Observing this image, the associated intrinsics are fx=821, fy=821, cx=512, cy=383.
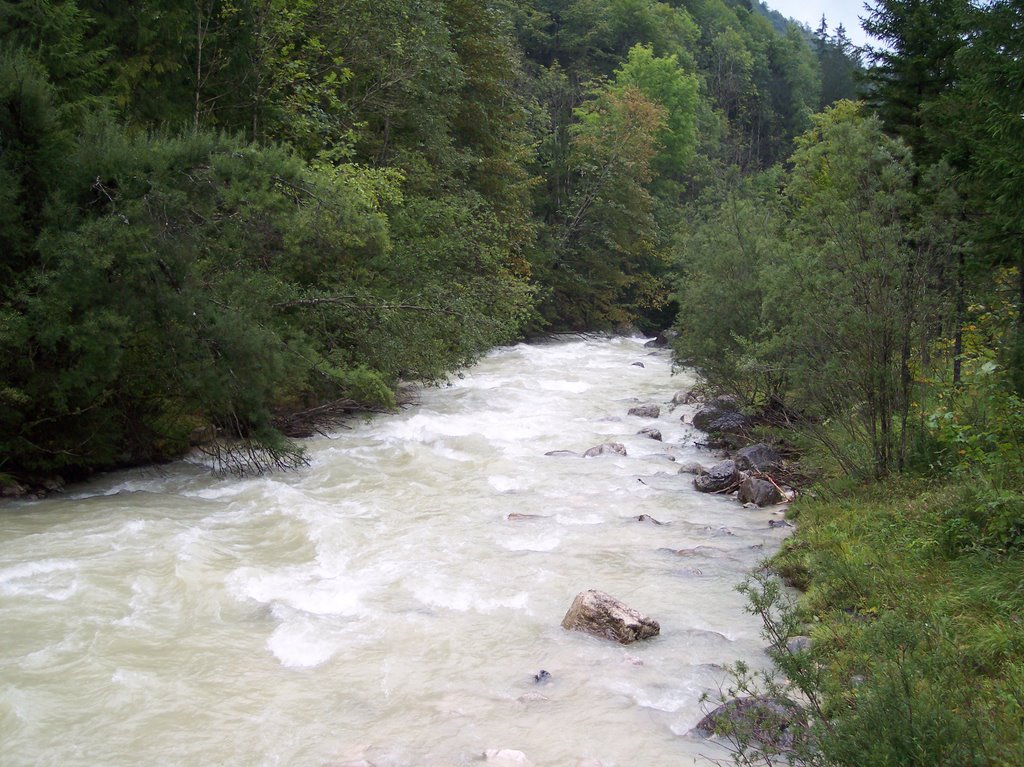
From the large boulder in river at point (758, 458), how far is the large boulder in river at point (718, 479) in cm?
24

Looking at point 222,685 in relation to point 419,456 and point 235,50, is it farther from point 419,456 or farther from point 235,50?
point 235,50

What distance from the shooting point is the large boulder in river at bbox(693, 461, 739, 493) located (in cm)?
1174

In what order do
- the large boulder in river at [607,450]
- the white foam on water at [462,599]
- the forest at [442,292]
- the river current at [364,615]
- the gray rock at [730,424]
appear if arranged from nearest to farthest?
1. the river current at [364,615]
2. the forest at [442,292]
3. the white foam on water at [462,599]
4. the large boulder in river at [607,450]
5. the gray rock at [730,424]

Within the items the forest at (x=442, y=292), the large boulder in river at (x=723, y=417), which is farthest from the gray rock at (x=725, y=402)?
the forest at (x=442, y=292)

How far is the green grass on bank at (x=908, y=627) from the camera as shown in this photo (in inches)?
143

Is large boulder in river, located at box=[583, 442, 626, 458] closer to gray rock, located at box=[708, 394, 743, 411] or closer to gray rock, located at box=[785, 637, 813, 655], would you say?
gray rock, located at box=[708, 394, 743, 411]

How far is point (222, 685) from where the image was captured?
233 inches

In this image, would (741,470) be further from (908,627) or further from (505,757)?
(505,757)

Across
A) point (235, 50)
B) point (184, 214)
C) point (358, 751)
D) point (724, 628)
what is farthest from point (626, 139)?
point (358, 751)

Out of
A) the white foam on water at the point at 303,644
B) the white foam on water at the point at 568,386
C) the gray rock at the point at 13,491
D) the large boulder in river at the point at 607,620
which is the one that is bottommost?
the gray rock at the point at 13,491

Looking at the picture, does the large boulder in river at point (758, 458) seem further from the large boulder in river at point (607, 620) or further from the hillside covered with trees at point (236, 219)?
the large boulder in river at point (607, 620)

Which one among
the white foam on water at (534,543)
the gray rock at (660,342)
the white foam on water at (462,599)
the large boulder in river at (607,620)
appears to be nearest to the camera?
the large boulder in river at (607,620)

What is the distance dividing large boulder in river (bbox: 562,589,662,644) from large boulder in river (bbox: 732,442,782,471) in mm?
5691

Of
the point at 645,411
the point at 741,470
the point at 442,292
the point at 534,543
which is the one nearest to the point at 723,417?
the point at 645,411
